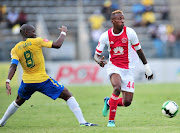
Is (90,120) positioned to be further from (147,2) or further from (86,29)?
(147,2)

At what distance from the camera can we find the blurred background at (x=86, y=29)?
21.7 metres

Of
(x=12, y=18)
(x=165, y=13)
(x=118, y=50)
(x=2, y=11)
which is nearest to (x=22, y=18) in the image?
(x=12, y=18)

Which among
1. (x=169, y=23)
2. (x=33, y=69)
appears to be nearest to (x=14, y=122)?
(x=33, y=69)

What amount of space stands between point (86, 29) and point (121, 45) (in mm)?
15108

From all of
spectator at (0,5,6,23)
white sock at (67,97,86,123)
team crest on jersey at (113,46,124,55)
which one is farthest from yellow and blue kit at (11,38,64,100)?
spectator at (0,5,6,23)

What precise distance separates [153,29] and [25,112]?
15.4 m

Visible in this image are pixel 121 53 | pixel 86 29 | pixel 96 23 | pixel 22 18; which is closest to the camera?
pixel 121 53

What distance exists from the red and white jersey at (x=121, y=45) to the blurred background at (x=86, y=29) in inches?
498

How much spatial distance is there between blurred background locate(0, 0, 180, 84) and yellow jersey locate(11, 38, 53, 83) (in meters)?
12.7

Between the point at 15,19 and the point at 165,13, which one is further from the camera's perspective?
the point at 165,13

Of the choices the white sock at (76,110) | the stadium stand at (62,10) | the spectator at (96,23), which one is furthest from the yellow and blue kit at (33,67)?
the stadium stand at (62,10)

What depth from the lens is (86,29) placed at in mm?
23391

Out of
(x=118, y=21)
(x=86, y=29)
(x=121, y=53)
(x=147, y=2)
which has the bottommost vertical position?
(x=86, y=29)

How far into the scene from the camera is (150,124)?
828 cm
